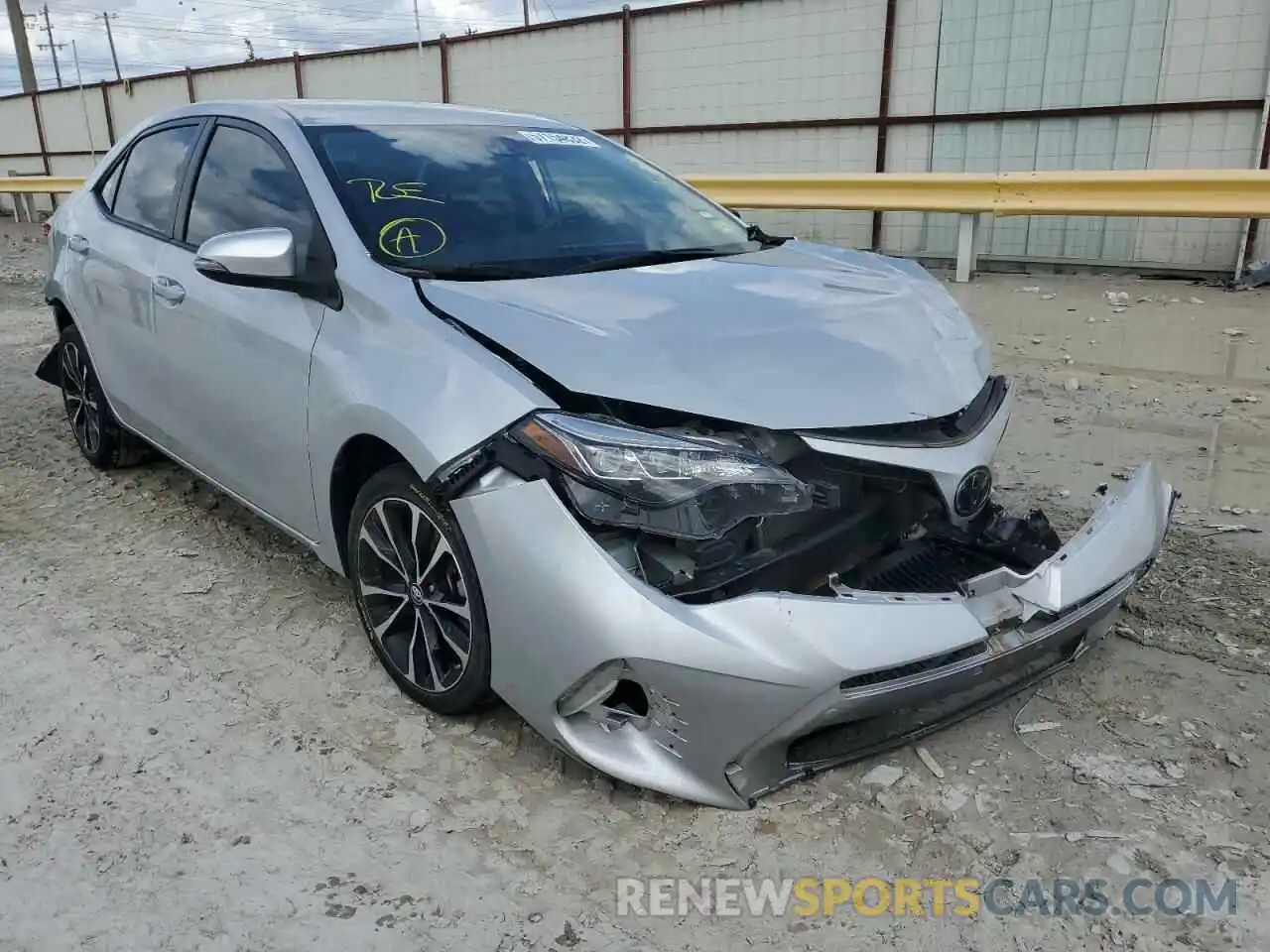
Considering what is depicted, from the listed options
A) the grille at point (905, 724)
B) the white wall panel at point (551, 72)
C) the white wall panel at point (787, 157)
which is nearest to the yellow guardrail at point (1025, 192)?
the white wall panel at point (787, 157)

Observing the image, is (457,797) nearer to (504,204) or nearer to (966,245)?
(504,204)

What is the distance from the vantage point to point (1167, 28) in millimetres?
9359

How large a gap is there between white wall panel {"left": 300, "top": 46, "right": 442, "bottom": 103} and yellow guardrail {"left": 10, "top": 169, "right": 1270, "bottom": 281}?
21.1ft

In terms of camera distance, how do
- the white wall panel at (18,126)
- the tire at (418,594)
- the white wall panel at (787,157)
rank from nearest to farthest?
the tire at (418,594)
the white wall panel at (787,157)
the white wall panel at (18,126)

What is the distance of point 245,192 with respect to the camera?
3445 millimetres

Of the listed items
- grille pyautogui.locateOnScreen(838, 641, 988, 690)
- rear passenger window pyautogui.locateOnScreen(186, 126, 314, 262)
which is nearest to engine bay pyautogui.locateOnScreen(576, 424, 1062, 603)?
grille pyautogui.locateOnScreen(838, 641, 988, 690)

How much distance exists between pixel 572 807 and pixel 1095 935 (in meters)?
1.16

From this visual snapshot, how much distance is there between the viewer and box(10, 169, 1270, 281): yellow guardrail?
803cm

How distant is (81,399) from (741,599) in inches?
154

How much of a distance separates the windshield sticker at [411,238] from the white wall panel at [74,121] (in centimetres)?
2193

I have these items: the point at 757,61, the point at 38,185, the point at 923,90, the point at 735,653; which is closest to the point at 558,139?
the point at 735,653

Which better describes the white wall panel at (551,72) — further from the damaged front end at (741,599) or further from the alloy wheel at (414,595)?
the damaged front end at (741,599)

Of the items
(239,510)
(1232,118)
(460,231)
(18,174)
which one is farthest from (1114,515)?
(18,174)

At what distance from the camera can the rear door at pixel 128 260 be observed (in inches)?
152
